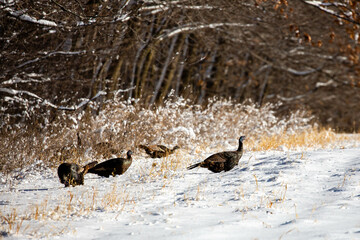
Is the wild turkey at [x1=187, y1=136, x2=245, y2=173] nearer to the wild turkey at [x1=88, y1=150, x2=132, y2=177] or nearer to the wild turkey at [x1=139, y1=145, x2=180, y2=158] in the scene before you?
the wild turkey at [x1=88, y1=150, x2=132, y2=177]

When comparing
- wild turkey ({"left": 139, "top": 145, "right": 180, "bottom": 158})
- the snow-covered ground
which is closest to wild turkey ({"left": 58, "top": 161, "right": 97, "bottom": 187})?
the snow-covered ground

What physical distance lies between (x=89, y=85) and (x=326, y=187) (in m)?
7.64

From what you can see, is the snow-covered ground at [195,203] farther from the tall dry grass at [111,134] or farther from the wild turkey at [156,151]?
the wild turkey at [156,151]

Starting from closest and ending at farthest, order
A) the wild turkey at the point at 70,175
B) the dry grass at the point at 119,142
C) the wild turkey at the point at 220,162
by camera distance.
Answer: the dry grass at the point at 119,142
the wild turkey at the point at 70,175
the wild turkey at the point at 220,162

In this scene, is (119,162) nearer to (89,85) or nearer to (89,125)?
(89,125)

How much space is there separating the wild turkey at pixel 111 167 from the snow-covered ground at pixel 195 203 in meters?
0.13

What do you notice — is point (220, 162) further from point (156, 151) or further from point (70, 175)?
point (70, 175)

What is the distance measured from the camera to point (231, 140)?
11.7 meters

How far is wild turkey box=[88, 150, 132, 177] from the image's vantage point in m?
7.18

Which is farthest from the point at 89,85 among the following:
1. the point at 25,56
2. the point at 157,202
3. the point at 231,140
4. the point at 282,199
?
the point at 282,199

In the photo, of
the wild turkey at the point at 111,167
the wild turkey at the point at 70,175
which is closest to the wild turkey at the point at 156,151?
the wild turkey at the point at 111,167

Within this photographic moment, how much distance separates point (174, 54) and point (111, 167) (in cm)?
461

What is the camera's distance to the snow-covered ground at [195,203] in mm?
A: 4340

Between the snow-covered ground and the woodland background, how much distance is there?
2701 mm
